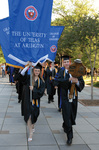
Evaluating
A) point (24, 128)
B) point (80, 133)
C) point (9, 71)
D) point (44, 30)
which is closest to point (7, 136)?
point (24, 128)

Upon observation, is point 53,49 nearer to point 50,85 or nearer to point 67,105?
point 50,85

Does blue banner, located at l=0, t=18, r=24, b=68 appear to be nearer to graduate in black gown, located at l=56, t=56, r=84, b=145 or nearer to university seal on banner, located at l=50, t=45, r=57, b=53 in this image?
graduate in black gown, located at l=56, t=56, r=84, b=145

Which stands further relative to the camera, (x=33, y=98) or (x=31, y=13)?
(x=33, y=98)

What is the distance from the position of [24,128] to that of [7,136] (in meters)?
0.79

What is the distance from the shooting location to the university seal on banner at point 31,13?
5070mm

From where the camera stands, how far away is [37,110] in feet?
18.0

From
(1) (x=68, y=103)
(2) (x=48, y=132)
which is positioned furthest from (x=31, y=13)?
(2) (x=48, y=132)

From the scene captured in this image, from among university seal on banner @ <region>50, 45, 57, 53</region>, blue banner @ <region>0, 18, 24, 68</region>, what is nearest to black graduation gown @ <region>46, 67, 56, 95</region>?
university seal on banner @ <region>50, 45, 57, 53</region>

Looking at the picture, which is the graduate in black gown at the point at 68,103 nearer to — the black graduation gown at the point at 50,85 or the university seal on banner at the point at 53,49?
the black graduation gown at the point at 50,85

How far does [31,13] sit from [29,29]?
33 cm

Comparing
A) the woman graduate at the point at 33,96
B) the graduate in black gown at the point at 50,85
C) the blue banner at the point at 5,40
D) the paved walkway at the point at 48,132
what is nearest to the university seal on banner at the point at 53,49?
the graduate in black gown at the point at 50,85

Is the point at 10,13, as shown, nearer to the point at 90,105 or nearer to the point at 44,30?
the point at 44,30

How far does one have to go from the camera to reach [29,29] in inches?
204

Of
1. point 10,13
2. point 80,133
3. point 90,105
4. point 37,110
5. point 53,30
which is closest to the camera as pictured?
point 10,13
